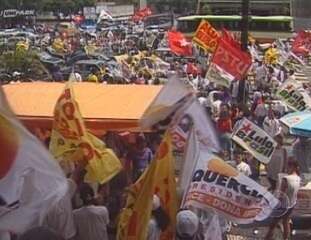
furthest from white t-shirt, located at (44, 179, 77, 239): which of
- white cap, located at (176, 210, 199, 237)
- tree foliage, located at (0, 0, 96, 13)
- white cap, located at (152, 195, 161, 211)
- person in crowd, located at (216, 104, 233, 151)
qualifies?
tree foliage, located at (0, 0, 96, 13)

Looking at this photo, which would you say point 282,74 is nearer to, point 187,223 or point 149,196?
point 187,223

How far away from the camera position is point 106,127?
11.5 metres

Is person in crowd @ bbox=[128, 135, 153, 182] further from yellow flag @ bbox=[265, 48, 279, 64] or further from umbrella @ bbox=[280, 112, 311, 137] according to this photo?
yellow flag @ bbox=[265, 48, 279, 64]

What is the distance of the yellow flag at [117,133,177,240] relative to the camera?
25.0ft

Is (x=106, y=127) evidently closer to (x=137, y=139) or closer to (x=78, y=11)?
(x=137, y=139)

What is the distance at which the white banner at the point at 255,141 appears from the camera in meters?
12.0

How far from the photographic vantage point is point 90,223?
8.86m

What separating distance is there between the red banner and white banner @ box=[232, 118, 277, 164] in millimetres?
4543

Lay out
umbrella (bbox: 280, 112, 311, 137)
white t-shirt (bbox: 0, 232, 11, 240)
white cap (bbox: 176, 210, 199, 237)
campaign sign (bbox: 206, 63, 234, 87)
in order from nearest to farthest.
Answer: white t-shirt (bbox: 0, 232, 11, 240)
white cap (bbox: 176, 210, 199, 237)
umbrella (bbox: 280, 112, 311, 137)
campaign sign (bbox: 206, 63, 234, 87)

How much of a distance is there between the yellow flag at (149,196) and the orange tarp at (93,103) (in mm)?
2993

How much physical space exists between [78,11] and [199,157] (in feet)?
247

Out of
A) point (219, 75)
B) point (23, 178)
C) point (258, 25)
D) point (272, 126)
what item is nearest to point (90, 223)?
point (23, 178)

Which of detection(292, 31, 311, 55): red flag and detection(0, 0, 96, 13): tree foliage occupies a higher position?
detection(292, 31, 311, 55): red flag

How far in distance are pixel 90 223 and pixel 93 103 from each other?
11.9ft
